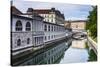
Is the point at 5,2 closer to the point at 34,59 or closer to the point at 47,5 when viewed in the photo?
the point at 47,5

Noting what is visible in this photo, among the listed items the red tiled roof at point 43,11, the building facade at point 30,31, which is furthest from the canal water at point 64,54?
the red tiled roof at point 43,11

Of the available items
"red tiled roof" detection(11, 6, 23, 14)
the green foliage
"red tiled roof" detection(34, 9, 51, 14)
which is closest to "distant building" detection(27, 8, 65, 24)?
"red tiled roof" detection(34, 9, 51, 14)

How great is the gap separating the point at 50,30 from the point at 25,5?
421 millimetres

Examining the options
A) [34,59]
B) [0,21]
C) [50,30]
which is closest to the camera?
[0,21]

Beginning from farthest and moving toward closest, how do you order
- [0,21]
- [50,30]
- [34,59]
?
[50,30], [34,59], [0,21]

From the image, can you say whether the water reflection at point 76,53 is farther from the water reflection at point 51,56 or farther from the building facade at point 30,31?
the building facade at point 30,31

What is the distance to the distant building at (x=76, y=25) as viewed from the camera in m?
2.28

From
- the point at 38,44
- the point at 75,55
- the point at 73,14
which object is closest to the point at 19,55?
the point at 38,44

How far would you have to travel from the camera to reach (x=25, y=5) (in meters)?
2.05

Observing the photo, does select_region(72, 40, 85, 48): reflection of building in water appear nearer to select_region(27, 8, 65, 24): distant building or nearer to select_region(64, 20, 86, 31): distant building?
select_region(64, 20, 86, 31): distant building

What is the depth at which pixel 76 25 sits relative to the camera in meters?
2.33

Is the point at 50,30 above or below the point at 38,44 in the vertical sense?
above

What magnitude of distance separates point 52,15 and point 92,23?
0.51 metres

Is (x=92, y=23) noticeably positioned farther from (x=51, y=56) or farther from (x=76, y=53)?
(x=51, y=56)
